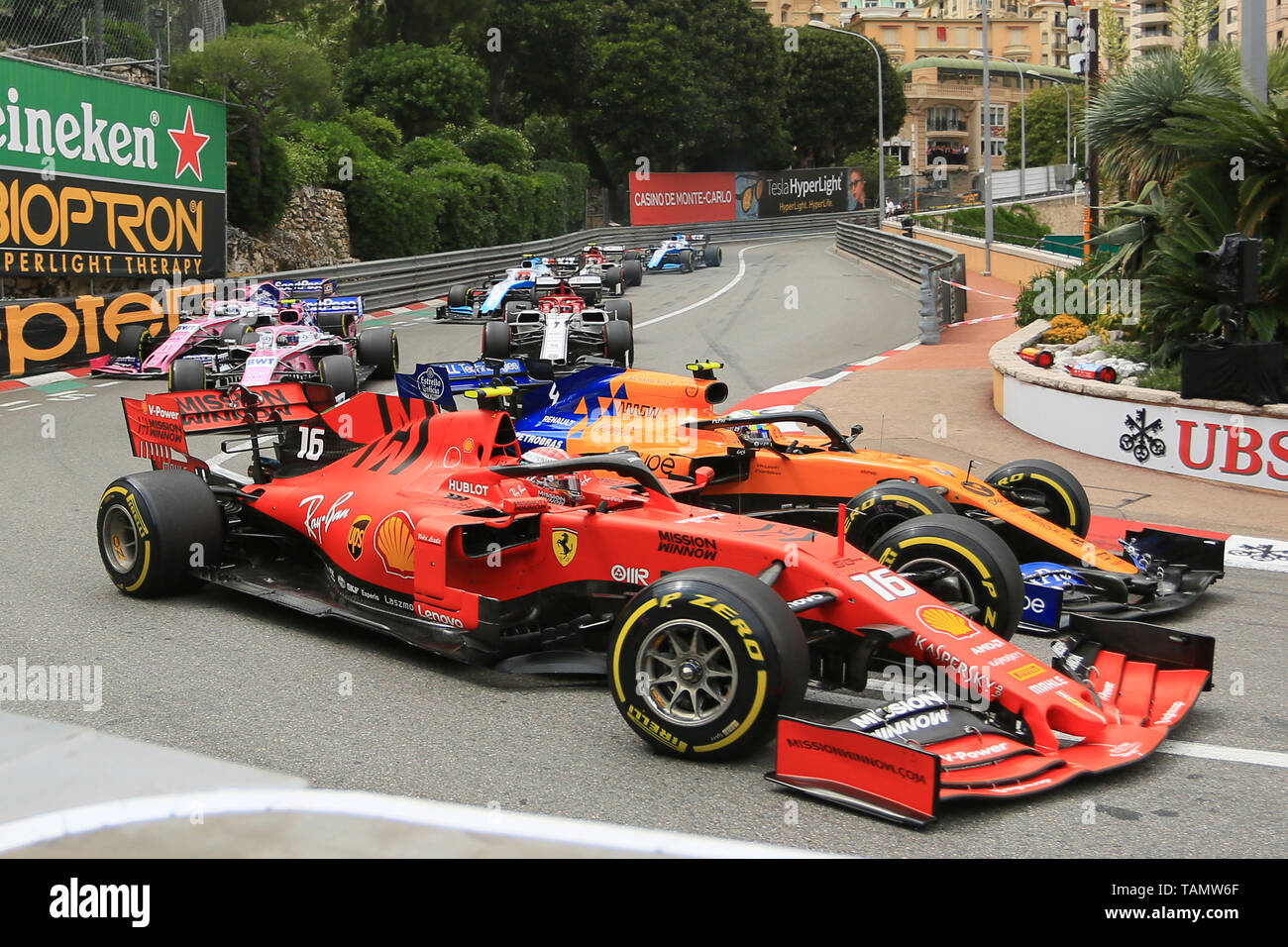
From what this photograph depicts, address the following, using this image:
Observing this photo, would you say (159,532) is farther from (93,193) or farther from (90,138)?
(90,138)

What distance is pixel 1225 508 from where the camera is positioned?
10.5m

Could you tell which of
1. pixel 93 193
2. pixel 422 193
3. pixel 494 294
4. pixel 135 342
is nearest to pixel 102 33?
pixel 93 193

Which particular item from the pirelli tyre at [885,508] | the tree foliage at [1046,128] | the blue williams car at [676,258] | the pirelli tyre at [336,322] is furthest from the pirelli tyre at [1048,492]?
the tree foliage at [1046,128]

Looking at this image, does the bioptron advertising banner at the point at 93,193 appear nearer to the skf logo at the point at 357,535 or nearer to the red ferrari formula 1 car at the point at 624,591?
the red ferrari formula 1 car at the point at 624,591

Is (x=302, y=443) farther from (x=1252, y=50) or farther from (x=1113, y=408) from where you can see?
(x=1252, y=50)

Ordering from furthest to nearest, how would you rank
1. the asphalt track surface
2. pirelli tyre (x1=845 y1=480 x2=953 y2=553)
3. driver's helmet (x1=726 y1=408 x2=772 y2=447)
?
driver's helmet (x1=726 y1=408 x2=772 y2=447), pirelli tyre (x1=845 y1=480 x2=953 y2=553), the asphalt track surface

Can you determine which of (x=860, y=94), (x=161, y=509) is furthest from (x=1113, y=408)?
(x=860, y=94)

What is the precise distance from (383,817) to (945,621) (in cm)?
248

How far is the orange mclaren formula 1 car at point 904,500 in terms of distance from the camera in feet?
20.8

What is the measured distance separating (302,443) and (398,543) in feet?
6.48

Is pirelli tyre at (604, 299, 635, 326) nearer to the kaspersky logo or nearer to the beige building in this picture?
the kaspersky logo

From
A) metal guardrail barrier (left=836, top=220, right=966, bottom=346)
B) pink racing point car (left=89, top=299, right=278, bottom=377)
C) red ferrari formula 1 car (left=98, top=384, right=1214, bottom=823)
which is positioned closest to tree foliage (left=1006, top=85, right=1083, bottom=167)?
metal guardrail barrier (left=836, top=220, right=966, bottom=346)

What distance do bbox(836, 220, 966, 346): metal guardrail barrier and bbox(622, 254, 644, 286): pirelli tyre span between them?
7729 mm

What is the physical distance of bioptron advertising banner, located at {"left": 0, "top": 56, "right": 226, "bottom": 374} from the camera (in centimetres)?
1953
